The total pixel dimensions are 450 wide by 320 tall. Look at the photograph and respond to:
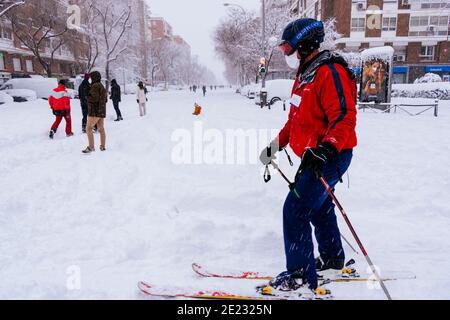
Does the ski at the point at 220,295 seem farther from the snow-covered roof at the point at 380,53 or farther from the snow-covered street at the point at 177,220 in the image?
the snow-covered roof at the point at 380,53

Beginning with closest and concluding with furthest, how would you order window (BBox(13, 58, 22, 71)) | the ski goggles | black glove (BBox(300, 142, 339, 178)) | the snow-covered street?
black glove (BBox(300, 142, 339, 178)) < the ski goggles < the snow-covered street < window (BBox(13, 58, 22, 71))

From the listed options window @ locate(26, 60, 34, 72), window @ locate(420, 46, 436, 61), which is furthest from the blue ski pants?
window @ locate(26, 60, 34, 72)

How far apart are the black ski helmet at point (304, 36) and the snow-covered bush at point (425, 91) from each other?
21.9 meters

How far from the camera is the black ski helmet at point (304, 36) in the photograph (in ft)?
7.77

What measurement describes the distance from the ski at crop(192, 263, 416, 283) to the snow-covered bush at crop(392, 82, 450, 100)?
21458mm

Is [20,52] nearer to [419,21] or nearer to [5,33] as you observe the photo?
[5,33]

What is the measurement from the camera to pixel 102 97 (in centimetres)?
793

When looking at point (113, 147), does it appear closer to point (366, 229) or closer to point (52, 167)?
point (52, 167)

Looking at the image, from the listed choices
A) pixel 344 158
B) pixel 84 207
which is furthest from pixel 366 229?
pixel 84 207

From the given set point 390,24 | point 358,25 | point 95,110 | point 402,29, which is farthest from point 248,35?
point 95,110

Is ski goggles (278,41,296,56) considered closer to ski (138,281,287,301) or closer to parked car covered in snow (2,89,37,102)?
ski (138,281,287,301)

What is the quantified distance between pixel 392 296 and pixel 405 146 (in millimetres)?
5951

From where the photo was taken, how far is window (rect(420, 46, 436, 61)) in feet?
132

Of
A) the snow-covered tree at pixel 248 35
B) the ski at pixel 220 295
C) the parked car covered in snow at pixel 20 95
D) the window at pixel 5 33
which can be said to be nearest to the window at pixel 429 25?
the snow-covered tree at pixel 248 35
